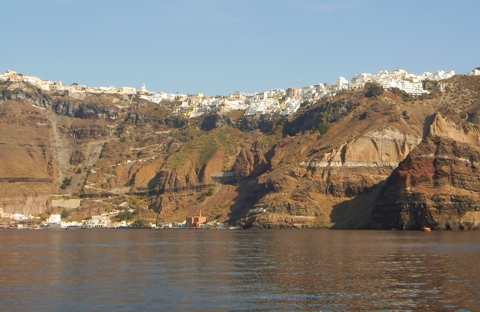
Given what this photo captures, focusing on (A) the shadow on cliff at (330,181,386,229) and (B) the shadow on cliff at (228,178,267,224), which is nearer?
(A) the shadow on cliff at (330,181,386,229)

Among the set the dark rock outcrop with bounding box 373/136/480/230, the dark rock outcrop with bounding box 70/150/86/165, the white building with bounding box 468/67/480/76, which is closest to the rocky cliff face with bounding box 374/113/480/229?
the dark rock outcrop with bounding box 373/136/480/230

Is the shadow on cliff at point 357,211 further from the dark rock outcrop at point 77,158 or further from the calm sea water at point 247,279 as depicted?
the dark rock outcrop at point 77,158

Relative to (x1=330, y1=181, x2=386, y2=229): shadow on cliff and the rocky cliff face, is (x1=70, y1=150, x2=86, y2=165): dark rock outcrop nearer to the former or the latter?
(x1=330, y1=181, x2=386, y2=229): shadow on cliff

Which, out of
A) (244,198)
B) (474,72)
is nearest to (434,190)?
(244,198)

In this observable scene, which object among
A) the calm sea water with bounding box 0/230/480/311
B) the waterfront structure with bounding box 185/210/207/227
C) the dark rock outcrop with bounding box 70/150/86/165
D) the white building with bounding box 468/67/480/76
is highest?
the white building with bounding box 468/67/480/76

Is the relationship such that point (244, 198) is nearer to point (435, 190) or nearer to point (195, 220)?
point (195, 220)

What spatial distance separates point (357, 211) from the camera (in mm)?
122250

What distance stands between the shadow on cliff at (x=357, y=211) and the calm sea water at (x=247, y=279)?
1890 inches

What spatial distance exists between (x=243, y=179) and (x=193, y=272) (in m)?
110

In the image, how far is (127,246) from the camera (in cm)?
7869

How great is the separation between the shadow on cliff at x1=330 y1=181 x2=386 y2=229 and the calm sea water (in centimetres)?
4802

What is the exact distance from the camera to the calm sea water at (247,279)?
121 feet

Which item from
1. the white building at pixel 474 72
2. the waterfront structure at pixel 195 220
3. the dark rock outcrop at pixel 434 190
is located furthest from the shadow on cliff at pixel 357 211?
the white building at pixel 474 72

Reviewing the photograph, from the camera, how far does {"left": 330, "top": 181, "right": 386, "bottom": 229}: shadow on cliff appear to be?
11844cm
